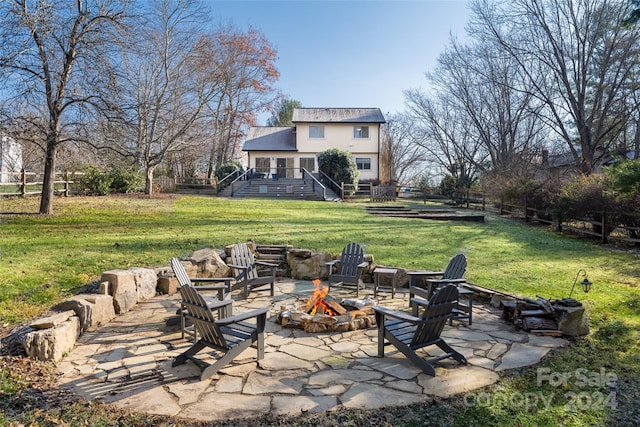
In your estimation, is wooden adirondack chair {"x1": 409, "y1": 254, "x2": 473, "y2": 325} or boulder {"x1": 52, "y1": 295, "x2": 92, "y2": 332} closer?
boulder {"x1": 52, "y1": 295, "x2": 92, "y2": 332}

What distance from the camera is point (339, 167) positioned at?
27.4 metres

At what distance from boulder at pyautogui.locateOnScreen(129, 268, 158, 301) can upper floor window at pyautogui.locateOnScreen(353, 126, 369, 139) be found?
94.4 ft

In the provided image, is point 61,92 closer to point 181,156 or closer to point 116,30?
point 116,30

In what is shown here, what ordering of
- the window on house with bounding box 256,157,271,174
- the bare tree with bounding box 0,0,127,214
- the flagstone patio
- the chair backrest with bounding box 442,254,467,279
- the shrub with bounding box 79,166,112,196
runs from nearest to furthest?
the flagstone patio < the chair backrest with bounding box 442,254,467,279 < the bare tree with bounding box 0,0,127,214 < the shrub with bounding box 79,166,112,196 < the window on house with bounding box 256,157,271,174

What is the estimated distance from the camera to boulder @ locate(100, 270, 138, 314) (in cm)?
588

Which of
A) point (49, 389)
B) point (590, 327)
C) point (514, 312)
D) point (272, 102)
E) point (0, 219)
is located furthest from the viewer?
point (272, 102)

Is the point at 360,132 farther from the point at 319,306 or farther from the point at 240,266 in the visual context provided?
the point at 319,306

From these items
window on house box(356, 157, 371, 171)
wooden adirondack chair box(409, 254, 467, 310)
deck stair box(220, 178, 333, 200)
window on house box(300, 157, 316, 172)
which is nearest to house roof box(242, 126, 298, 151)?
window on house box(300, 157, 316, 172)

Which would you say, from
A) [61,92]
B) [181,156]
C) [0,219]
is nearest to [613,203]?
[61,92]

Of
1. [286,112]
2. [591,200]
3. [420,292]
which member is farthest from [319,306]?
[286,112]

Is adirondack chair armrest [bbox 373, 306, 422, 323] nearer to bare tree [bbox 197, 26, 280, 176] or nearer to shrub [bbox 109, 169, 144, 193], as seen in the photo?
shrub [bbox 109, 169, 144, 193]

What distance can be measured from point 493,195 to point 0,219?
2093 centimetres

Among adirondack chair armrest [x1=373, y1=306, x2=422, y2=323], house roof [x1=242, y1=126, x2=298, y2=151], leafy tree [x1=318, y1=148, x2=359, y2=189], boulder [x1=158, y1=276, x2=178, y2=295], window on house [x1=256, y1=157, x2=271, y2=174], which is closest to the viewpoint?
adirondack chair armrest [x1=373, y1=306, x2=422, y2=323]

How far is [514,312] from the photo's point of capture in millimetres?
5605
